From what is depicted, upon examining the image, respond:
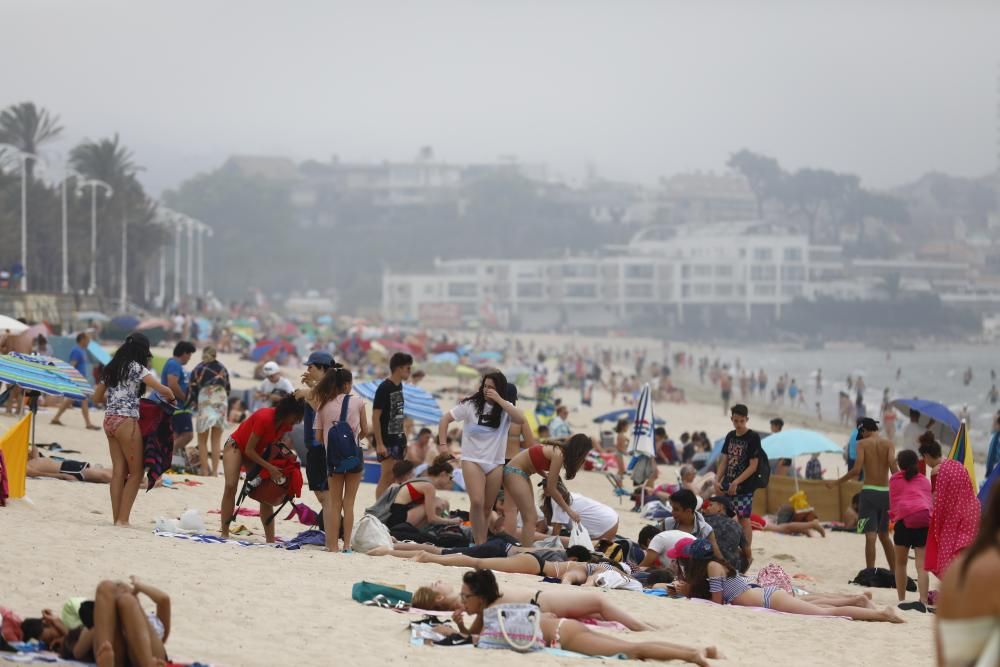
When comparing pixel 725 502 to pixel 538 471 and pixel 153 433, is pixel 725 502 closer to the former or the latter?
pixel 538 471

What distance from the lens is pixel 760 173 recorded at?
192 m

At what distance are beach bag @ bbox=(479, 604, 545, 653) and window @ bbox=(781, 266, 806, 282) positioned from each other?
479ft

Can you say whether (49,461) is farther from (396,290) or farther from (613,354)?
(396,290)

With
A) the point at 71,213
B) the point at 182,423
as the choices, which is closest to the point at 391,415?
the point at 182,423

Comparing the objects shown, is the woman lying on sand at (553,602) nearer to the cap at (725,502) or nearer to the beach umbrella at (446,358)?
the cap at (725,502)

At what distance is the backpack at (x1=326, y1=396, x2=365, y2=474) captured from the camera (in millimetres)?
8328

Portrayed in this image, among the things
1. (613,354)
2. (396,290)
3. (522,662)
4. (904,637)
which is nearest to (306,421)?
(522,662)

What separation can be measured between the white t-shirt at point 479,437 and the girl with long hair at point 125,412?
177 centimetres

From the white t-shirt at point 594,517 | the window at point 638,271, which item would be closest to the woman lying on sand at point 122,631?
the white t-shirt at point 594,517

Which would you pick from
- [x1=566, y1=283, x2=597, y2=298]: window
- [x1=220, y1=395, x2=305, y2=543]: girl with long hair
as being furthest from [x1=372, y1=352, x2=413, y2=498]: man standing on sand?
[x1=566, y1=283, x2=597, y2=298]: window

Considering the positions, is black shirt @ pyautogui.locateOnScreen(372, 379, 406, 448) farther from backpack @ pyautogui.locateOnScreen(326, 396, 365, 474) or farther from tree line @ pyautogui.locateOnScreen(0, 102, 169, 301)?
tree line @ pyautogui.locateOnScreen(0, 102, 169, 301)

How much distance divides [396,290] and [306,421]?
130 metres

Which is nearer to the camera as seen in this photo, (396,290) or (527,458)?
(527,458)

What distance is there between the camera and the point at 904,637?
292 inches
